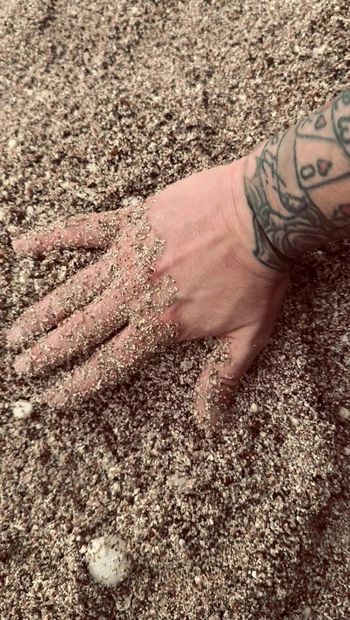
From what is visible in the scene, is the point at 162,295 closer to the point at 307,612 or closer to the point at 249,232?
the point at 249,232

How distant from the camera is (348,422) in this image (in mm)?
1123

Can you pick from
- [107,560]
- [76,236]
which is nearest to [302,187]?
[76,236]

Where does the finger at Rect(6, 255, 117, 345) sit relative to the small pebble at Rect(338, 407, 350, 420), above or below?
above

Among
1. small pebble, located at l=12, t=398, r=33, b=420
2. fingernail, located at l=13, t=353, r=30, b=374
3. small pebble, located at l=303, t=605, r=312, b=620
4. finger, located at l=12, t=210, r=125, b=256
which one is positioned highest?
finger, located at l=12, t=210, r=125, b=256

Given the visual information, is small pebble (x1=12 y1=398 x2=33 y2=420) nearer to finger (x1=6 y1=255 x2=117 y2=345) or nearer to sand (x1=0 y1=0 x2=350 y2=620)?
sand (x1=0 y1=0 x2=350 y2=620)

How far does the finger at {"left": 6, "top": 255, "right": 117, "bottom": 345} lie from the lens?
1.08 metres

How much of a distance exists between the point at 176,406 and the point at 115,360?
160 millimetres

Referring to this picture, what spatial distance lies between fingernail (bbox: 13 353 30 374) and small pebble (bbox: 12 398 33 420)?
0.06 m

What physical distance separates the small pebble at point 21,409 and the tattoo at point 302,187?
0.55 m

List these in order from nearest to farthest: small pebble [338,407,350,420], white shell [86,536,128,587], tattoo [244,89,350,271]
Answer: tattoo [244,89,350,271], white shell [86,536,128,587], small pebble [338,407,350,420]

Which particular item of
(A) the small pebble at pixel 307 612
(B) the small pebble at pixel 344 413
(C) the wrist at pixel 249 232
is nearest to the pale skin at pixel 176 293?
(C) the wrist at pixel 249 232

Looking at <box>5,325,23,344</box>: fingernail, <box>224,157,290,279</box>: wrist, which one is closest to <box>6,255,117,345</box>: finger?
<box>5,325,23,344</box>: fingernail

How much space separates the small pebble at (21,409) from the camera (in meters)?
1.09

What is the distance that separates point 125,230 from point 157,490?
0.52 m
